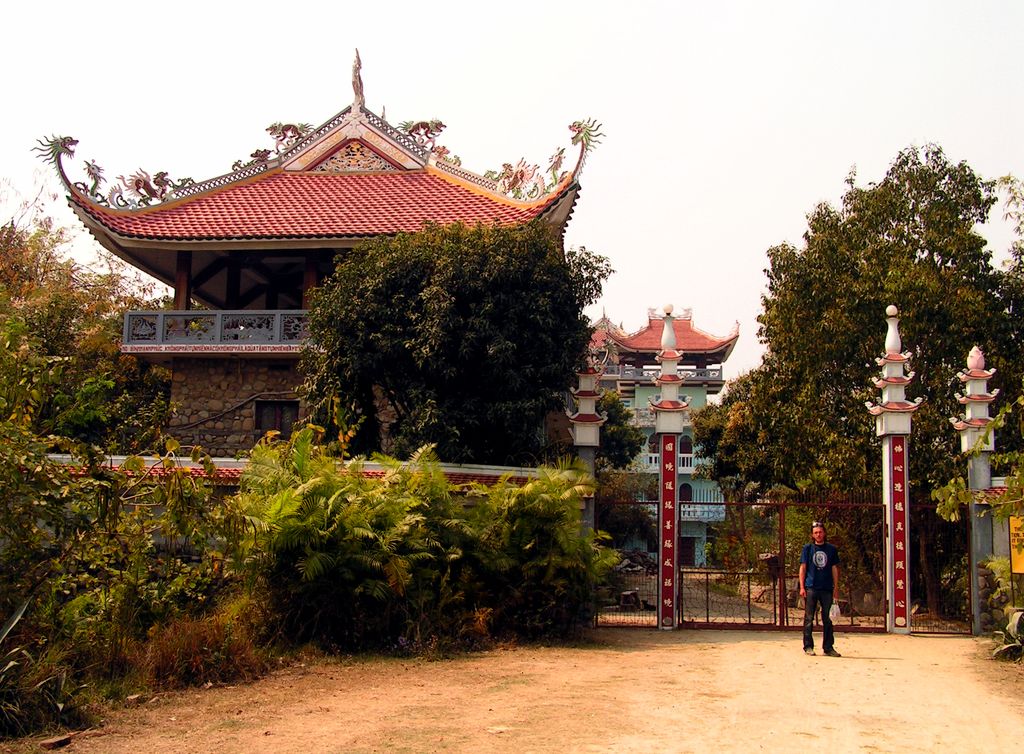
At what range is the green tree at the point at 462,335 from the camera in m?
13.5

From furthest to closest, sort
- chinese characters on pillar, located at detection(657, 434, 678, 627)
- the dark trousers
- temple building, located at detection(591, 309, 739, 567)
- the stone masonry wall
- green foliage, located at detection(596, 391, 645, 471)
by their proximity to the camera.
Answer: temple building, located at detection(591, 309, 739, 567)
green foliage, located at detection(596, 391, 645, 471)
the stone masonry wall
chinese characters on pillar, located at detection(657, 434, 678, 627)
the dark trousers

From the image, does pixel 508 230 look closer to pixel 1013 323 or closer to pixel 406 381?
pixel 406 381

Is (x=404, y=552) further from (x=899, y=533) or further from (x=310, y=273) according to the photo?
(x=310, y=273)

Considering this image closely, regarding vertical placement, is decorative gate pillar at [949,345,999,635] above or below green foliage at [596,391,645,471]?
below

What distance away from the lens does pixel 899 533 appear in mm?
13516

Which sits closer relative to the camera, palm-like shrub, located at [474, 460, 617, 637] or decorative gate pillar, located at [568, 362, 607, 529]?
palm-like shrub, located at [474, 460, 617, 637]

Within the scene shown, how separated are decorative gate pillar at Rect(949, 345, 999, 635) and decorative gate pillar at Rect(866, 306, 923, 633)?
0.72m

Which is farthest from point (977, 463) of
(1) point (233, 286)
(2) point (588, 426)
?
(1) point (233, 286)

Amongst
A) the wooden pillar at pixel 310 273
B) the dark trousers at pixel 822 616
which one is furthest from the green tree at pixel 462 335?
the dark trousers at pixel 822 616

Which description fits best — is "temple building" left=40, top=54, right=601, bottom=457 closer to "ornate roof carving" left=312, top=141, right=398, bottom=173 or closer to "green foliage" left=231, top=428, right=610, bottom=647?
"ornate roof carving" left=312, top=141, right=398, bottom=173

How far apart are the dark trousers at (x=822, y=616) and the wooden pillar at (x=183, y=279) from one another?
11.6 meters

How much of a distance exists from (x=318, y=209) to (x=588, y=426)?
22.9ft

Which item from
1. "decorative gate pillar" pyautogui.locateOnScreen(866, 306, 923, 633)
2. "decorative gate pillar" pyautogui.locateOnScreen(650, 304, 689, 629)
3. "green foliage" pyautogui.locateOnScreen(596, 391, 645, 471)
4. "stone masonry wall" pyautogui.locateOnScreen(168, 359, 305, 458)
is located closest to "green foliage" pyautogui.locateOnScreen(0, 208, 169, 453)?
"stone masonry wall" pyautogui.locateOnScreen(168, 359, 305, 458)

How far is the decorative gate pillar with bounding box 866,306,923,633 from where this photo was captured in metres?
13.4
